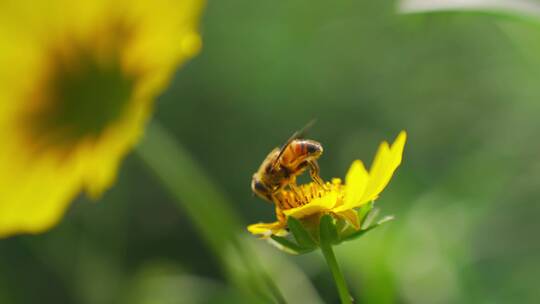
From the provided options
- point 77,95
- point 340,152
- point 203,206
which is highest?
→ point 77,95

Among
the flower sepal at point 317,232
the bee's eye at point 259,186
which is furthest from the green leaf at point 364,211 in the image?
the bee's eye at point 259,186

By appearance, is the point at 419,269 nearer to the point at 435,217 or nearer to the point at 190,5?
the point at 435,217

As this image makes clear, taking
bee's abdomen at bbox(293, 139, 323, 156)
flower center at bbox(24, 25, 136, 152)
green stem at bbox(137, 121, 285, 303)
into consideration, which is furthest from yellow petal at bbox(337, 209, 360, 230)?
flower center at bbox(24, 25, 136, 152)

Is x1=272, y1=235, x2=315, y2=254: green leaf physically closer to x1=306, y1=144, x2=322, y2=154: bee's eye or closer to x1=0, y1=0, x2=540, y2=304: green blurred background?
x1=306, y1=144, x2=322, y2=154: bee's eye

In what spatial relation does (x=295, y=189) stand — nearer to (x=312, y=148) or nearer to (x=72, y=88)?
(x=312, y=148)

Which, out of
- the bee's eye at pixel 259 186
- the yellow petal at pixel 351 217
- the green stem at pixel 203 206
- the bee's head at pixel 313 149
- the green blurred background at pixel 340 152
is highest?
the bee's head at pixel 313 149

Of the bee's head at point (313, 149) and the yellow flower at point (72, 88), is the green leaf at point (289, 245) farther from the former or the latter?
the yellow flower at point (72, 88)

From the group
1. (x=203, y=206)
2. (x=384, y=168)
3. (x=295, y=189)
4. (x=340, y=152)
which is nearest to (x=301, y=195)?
(x=295, y=189)

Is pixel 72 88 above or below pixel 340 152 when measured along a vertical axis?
above
